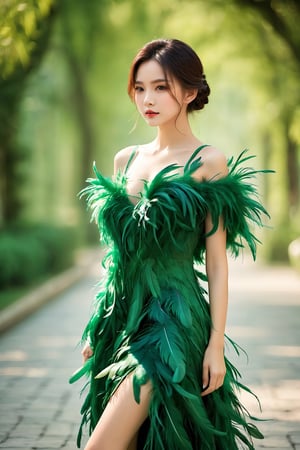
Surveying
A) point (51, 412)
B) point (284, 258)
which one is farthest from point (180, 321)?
point (284, 258)

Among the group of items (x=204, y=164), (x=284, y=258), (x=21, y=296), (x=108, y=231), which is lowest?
(x=284, y=258)

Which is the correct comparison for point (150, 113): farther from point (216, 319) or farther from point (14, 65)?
point (14, 65)

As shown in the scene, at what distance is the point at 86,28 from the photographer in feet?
86.2

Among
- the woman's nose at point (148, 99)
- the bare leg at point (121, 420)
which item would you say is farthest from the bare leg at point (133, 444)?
the woman's nose at point (148, 99)

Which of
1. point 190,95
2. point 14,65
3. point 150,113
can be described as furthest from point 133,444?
point 14,65

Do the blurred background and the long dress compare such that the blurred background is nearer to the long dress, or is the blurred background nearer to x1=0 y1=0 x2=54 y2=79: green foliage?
x1=0 y1=0 x2=54 y2=79: green foliage

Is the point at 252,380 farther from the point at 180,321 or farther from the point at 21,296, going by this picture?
the point at 21,296

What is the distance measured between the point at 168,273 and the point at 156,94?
2.51 feet

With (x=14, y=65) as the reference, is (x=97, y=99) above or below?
below

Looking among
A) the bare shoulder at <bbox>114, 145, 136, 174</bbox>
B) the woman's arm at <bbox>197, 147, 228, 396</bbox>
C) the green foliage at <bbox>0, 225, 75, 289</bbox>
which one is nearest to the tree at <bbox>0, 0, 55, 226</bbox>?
the green foliage at <bbox>0, 225, 75, 289</bbox>

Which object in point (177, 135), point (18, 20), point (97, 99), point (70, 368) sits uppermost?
point (18, 20)

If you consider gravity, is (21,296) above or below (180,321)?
below

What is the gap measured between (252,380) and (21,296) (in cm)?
690

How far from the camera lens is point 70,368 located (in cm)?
763
